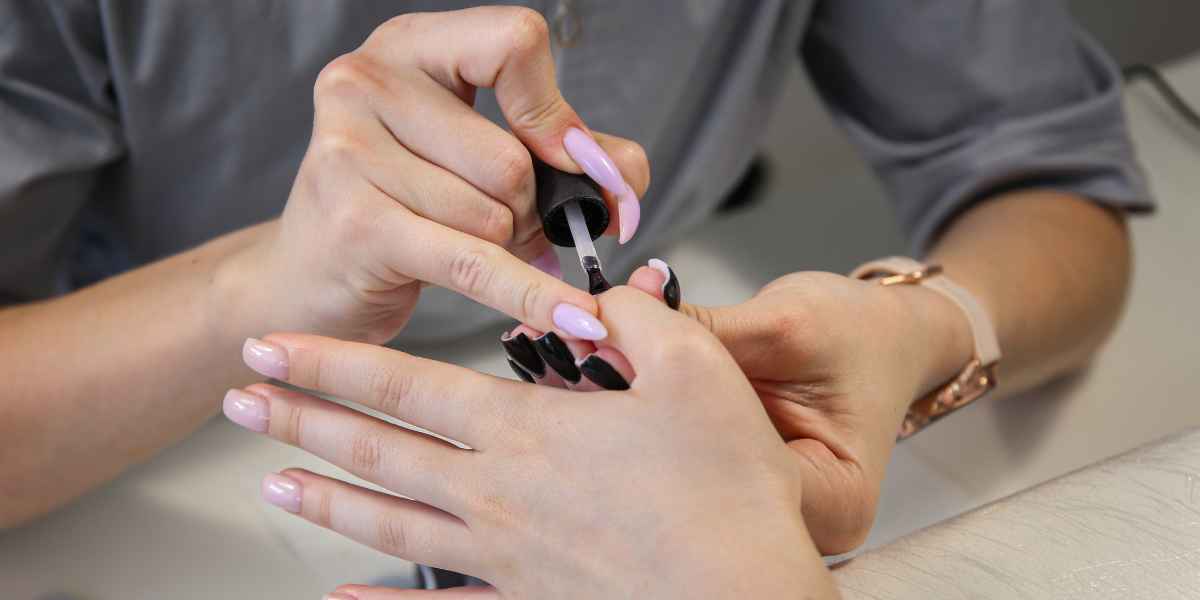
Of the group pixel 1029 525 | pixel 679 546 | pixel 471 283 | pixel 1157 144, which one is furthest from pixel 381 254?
pixel 1157 144

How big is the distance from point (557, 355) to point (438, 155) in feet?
0.41

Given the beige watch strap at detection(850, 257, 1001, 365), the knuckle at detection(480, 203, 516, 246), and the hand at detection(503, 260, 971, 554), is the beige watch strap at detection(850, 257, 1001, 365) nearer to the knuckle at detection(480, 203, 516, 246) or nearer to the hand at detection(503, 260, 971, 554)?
the hand at detection(503, 260, 971, 554)

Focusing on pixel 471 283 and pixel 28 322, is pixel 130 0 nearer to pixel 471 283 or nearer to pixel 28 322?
pixel 28 322

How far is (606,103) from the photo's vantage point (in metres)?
0.71

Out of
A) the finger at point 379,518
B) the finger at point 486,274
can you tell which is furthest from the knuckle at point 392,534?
the finger at point 486,274

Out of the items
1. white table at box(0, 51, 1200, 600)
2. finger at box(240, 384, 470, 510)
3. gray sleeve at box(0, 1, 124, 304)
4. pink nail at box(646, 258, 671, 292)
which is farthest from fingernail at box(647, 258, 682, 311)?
gray sleeve at box(0, 1, 124, 304)

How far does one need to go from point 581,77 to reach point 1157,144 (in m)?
0.59

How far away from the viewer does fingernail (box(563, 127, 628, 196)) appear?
1.55ft

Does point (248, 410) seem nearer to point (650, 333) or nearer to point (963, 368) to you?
point (650, 333)

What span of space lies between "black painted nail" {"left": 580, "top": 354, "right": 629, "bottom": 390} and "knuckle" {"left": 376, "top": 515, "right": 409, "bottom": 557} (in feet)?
0.36

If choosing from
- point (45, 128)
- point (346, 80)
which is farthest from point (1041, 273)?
point (45, 128)

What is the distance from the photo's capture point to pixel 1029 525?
1.44 feet

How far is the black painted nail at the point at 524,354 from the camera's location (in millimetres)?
421

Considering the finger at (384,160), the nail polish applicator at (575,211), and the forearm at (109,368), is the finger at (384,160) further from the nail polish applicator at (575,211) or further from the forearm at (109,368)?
the forearm at (109,368)
